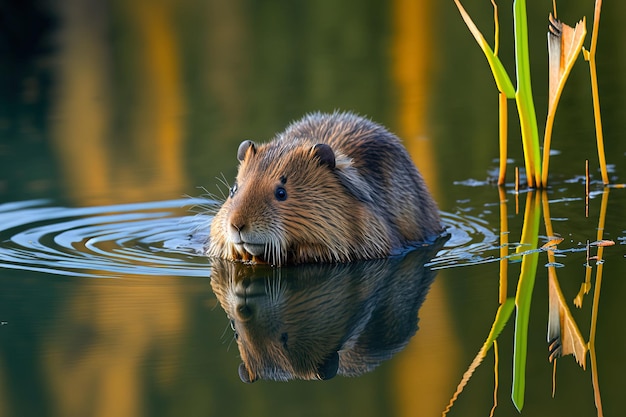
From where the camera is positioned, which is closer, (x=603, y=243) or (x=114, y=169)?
(x=603, y=243)

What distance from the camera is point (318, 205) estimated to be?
669 centimetres

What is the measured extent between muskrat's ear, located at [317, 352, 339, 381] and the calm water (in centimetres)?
12

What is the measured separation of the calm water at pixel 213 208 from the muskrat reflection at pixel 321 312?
0.08 meters

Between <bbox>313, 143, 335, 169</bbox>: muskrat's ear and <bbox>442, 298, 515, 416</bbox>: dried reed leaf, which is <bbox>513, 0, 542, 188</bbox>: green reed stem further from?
<bbox>442, 298, 515, 416</bbox>: dried reed leaf

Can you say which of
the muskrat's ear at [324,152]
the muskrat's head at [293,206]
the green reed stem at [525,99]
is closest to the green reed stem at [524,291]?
the green reed stem at [525,99]

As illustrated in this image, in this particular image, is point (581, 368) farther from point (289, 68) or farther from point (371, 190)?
point (289, 68)

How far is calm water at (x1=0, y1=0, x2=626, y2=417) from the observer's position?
14.7 feet

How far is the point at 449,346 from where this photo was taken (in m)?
4.93

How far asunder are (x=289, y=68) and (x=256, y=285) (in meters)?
9.50

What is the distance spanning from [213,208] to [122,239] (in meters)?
0.90

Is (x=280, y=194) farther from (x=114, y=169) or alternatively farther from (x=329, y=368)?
(x=114, y=169)

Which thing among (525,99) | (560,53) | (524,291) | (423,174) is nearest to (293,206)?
(524,291)

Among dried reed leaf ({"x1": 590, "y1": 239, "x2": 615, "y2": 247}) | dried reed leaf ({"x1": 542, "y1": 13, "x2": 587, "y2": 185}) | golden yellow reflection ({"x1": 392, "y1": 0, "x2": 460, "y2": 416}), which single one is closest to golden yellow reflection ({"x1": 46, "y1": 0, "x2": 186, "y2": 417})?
golden yellow reflection ({"x1": 392, "y1": 0, "x2": 460, "y2": 416})

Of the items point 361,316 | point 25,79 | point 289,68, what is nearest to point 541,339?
point 361,316
